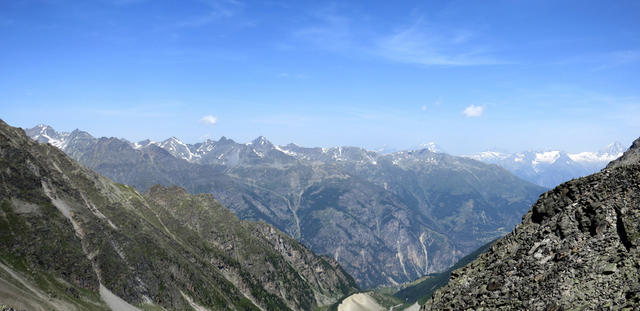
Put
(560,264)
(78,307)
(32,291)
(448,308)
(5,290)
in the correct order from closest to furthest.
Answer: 1. (560,264)
2. (448,308)
3. (5,290)
4. (32,291)
5. (78,307)

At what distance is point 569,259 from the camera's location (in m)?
36.5

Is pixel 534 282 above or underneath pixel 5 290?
above

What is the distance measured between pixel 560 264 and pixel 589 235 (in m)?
3.51

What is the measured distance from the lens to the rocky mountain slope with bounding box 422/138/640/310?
1296 inches

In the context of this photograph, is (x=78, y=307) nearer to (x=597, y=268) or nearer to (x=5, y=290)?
(x=5, y=290)

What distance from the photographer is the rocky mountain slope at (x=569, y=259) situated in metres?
32.9

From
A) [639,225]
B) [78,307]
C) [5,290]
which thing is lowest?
[78,307]

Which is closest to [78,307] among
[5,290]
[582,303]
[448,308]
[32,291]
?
[32,291]

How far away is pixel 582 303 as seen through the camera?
1280 inches

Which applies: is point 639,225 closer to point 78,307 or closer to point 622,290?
point 622,290

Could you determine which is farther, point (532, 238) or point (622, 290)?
point (532, 238)

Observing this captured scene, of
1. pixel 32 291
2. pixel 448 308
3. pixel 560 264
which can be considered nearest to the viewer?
pixel 560 264

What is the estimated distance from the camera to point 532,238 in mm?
42062

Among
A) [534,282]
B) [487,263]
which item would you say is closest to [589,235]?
[534,282]
